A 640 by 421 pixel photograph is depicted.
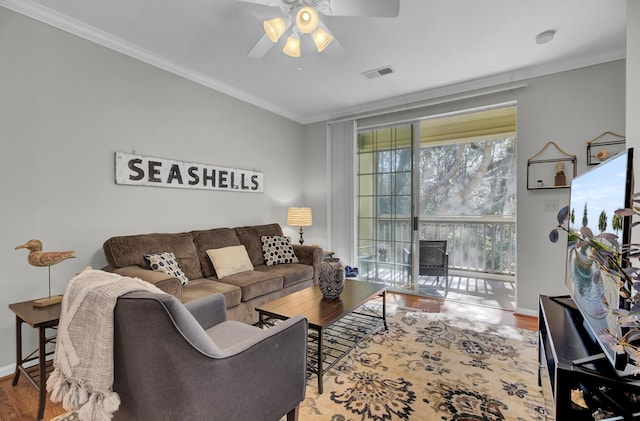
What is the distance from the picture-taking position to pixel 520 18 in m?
2.22

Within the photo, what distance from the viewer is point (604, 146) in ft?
9.01

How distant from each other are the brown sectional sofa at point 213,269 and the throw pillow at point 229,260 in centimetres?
6

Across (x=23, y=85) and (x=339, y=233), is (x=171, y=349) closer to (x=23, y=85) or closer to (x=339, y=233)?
(x=23, y=85)

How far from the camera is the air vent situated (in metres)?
3.04

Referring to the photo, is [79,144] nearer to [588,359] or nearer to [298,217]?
[298,217]

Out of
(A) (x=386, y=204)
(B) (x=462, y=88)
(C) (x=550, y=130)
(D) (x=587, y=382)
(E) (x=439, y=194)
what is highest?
(B) (x=462, y=88)

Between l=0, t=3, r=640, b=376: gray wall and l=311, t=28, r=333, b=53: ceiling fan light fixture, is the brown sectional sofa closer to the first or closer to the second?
l=0, t=3, r=640, b=376: gray wall

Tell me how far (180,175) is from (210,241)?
751mm

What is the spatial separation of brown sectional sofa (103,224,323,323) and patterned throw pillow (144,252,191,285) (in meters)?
0.05

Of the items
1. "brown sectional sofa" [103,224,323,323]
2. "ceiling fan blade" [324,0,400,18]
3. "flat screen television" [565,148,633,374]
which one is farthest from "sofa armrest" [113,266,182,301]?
"flat screen television" [565,148,633,374]

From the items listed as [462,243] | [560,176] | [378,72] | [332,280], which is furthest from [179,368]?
[462,243]

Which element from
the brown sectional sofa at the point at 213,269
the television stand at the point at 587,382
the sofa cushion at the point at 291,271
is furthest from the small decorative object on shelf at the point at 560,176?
the sofa cushion at the point at 291,271

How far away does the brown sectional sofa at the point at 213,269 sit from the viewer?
2.34 meters

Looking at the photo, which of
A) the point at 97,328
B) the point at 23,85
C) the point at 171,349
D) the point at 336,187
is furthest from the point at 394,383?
the point at 23,85
